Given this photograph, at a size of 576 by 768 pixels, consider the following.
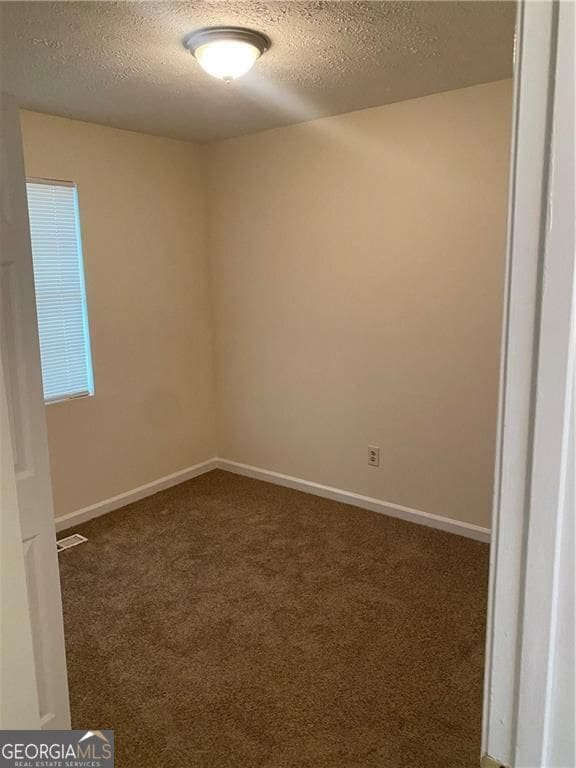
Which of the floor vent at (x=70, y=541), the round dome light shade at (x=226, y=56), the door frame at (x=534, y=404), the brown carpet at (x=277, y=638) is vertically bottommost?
the brown carpet at (x=277, y=638)

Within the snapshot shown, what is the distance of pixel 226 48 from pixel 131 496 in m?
2.72

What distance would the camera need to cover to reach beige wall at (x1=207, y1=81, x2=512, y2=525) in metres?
3.01

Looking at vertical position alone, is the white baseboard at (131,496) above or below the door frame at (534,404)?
below

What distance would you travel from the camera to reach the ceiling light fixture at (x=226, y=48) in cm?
212

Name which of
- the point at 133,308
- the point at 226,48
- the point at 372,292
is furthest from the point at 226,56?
the point at 133,308

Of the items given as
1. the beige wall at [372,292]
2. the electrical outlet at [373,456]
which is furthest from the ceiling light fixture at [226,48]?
the electrical outlet at [373,456]

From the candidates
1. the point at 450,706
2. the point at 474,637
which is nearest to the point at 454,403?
the point at 474,637

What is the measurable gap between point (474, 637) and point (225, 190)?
10.0 ft

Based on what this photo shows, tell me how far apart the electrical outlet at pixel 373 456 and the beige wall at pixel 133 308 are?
1.34 meters

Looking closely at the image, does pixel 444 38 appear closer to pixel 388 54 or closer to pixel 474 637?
pixel 388 54

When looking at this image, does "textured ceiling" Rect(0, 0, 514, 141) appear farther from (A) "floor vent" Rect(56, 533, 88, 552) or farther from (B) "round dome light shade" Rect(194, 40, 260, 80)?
(A) "floor vent" Rect(56, 533, 88, 552)

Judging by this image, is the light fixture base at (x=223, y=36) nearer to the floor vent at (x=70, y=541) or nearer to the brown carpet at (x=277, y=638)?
the brown carpet at (x=277, y=638)

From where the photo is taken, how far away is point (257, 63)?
Answer: 2.46m

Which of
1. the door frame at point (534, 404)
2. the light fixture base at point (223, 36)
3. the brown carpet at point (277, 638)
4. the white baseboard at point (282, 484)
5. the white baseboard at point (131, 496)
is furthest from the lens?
the white baseboard at point (131, 496)
